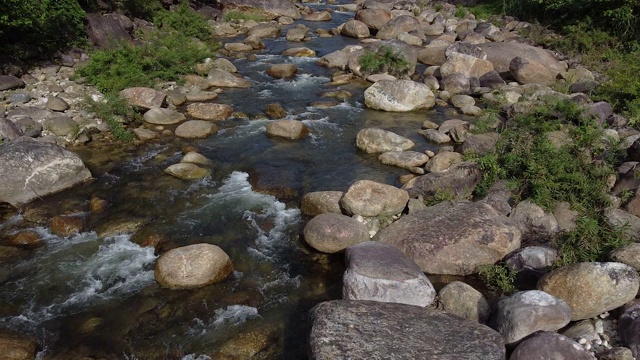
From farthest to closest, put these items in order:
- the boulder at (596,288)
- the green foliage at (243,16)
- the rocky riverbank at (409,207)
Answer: the green foliage at (243,16) → the boulder at (596,288) → the rocky riverbank at (409,207)

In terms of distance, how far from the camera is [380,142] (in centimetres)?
1263

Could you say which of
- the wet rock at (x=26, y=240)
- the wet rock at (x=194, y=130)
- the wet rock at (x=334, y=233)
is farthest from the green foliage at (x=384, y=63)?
the wet rock at (x=26, y=240)

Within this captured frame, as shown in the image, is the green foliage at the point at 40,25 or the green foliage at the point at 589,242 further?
the green foliage at the point at 40,25

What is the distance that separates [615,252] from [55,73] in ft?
50.8

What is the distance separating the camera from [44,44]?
52.9 feet

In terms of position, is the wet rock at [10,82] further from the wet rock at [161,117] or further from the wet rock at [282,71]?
the wet rock at [282,71]

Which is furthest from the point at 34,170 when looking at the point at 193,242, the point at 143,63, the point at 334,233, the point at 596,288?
the point at 596,288

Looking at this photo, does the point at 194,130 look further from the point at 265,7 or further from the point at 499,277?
the point at 265,7

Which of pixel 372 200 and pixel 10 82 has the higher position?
pixel 10 82

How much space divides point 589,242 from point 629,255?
97cm

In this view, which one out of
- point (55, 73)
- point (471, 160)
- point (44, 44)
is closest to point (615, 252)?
point (471, 160)

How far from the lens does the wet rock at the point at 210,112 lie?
47.3ft

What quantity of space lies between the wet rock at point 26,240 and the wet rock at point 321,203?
4.80 metres

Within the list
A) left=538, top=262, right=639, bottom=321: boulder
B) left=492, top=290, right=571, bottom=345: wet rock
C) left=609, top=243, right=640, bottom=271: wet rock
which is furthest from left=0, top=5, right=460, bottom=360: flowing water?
left=609, top=243, right=640, bottom=271: wet rock
